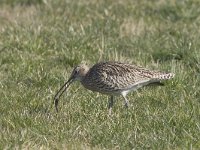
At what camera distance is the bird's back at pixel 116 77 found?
8.74 meters

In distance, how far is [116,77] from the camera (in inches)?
345

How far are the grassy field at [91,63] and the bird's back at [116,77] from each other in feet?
0.76

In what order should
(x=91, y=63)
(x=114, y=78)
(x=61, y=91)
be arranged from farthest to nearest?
(x=91, y=63) < (x=61, y=91) < (x=114, y=78)

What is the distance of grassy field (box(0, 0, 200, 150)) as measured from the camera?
7.61 meters

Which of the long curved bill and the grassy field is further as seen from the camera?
the long curved bill

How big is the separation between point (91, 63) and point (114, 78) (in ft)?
6.94

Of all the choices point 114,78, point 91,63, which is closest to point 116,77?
point 114,78

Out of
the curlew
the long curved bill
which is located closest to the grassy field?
the long curved bill

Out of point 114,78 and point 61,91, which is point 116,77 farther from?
point 61,91

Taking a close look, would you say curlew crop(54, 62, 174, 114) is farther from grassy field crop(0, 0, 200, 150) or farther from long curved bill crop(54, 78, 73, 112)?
grassy field crop(0, 0, 200, 150)

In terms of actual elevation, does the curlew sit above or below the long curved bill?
above

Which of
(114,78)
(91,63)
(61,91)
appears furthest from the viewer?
(91,63)

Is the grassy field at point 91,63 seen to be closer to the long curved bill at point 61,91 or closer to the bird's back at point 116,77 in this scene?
the long curved bill at point 61,91

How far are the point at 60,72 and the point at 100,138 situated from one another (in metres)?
2.95
